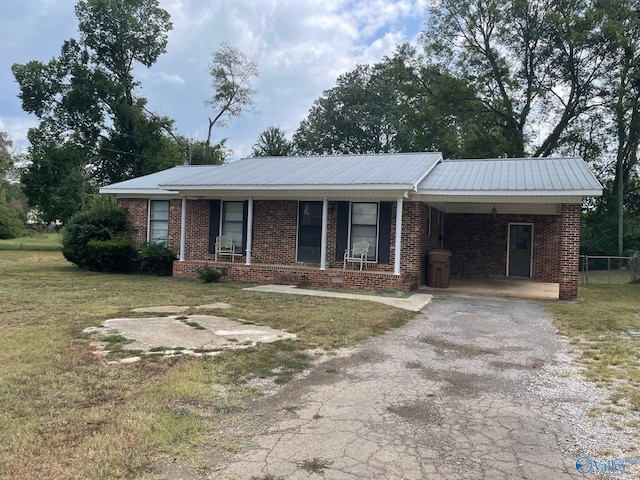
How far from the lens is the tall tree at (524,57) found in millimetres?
24797

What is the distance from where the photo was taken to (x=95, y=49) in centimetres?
3241

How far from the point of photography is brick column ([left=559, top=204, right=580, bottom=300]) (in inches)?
426

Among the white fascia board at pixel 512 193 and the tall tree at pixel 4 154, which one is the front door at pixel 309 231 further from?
the tall tree at pixel 4 154

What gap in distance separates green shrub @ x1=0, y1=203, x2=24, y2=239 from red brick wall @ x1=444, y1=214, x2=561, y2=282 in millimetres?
34970


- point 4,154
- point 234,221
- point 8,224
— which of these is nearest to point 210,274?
point 234,221

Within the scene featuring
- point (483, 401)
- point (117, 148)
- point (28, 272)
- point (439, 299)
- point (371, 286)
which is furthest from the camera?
point (117, 148)

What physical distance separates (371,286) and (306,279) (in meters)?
1.83

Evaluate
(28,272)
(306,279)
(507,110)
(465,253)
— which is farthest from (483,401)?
(507,110)

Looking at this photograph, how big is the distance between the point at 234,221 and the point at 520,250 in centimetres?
967

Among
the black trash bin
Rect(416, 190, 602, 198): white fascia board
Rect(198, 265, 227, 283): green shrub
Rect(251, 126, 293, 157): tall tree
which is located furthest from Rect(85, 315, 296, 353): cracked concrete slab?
Rect(251, 126, 293, 157): tall tree

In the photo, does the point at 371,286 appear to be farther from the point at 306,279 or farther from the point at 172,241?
the point at 172,241

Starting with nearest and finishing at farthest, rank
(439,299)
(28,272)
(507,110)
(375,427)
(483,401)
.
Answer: (375,427) < (483,401) < (439,299) < (28,272) < (507,110)

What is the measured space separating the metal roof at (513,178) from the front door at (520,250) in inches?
96.1

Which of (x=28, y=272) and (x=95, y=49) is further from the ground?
(x=95, y=49)
